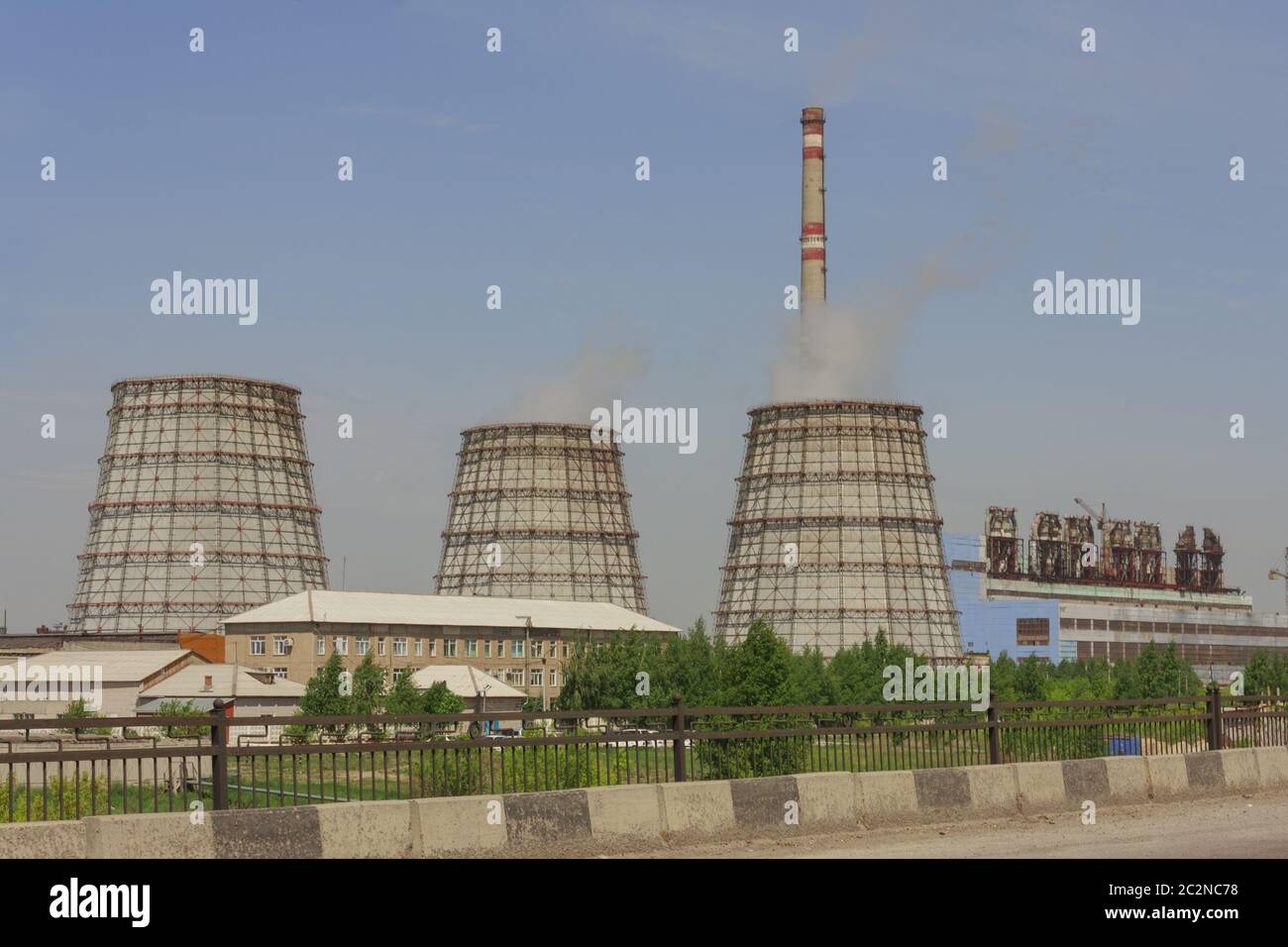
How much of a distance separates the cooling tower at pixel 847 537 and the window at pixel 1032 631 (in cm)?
3073

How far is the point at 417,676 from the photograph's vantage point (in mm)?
106312

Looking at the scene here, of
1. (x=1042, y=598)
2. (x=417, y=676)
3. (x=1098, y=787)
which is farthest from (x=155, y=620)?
(x=1098, y=787)

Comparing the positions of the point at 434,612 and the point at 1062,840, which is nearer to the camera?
the point at 1062,840

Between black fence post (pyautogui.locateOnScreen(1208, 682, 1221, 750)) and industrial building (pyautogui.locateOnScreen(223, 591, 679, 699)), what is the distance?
88942 millimetres

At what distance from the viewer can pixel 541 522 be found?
15738 cm

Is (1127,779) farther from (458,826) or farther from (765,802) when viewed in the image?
(458,826)

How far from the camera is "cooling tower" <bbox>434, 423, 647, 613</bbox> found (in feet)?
514

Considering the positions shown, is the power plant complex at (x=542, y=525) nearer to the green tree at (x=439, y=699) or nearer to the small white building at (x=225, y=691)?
the small white building at (x=225, y=691)

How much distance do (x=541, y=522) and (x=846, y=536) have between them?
27.0 meters

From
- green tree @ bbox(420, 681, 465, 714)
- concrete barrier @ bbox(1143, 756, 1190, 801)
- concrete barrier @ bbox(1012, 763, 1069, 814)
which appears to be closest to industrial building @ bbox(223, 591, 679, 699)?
green tree @ bbox(420, 681, 465, 714)

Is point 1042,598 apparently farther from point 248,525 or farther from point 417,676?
point 417,676

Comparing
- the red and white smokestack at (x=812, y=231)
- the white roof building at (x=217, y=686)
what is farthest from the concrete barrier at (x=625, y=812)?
the red and white smokestack at (x=812, y=231)

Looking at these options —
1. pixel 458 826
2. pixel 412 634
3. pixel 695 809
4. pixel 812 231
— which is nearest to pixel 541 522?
pixel 412 634

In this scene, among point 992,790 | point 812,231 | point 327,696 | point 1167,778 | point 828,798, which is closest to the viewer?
point 828,798
